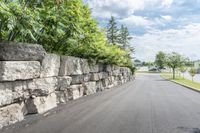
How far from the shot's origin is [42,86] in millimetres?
7508

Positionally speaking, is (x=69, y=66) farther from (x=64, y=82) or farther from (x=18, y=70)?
(x=18, y=70)

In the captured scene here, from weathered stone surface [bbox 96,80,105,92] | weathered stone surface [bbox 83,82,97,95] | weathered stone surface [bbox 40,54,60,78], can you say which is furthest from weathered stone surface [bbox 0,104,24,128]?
weathered stone surface [bbox 96,80,105,92]

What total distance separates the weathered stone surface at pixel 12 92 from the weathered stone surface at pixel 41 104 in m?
0.39

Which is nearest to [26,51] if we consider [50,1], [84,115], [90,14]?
[84,115]

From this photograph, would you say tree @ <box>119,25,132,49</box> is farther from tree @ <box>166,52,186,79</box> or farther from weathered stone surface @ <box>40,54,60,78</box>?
weathered stone surface @ <box>40,54,60,78</box>

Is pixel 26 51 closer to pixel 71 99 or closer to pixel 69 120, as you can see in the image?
pixel 69 120

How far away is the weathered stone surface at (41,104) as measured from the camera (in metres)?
7.01

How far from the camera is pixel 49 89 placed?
798 cm

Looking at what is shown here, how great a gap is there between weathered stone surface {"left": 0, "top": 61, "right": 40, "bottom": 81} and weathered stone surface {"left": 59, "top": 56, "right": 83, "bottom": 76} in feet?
7.41

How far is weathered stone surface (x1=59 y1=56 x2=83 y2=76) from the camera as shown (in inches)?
372

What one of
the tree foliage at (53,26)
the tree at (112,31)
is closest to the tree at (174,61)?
the tree at (112,31)

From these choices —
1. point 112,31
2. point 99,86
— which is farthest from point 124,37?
point 99,86

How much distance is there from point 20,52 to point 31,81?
1.01 meters

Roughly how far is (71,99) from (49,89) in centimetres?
242
